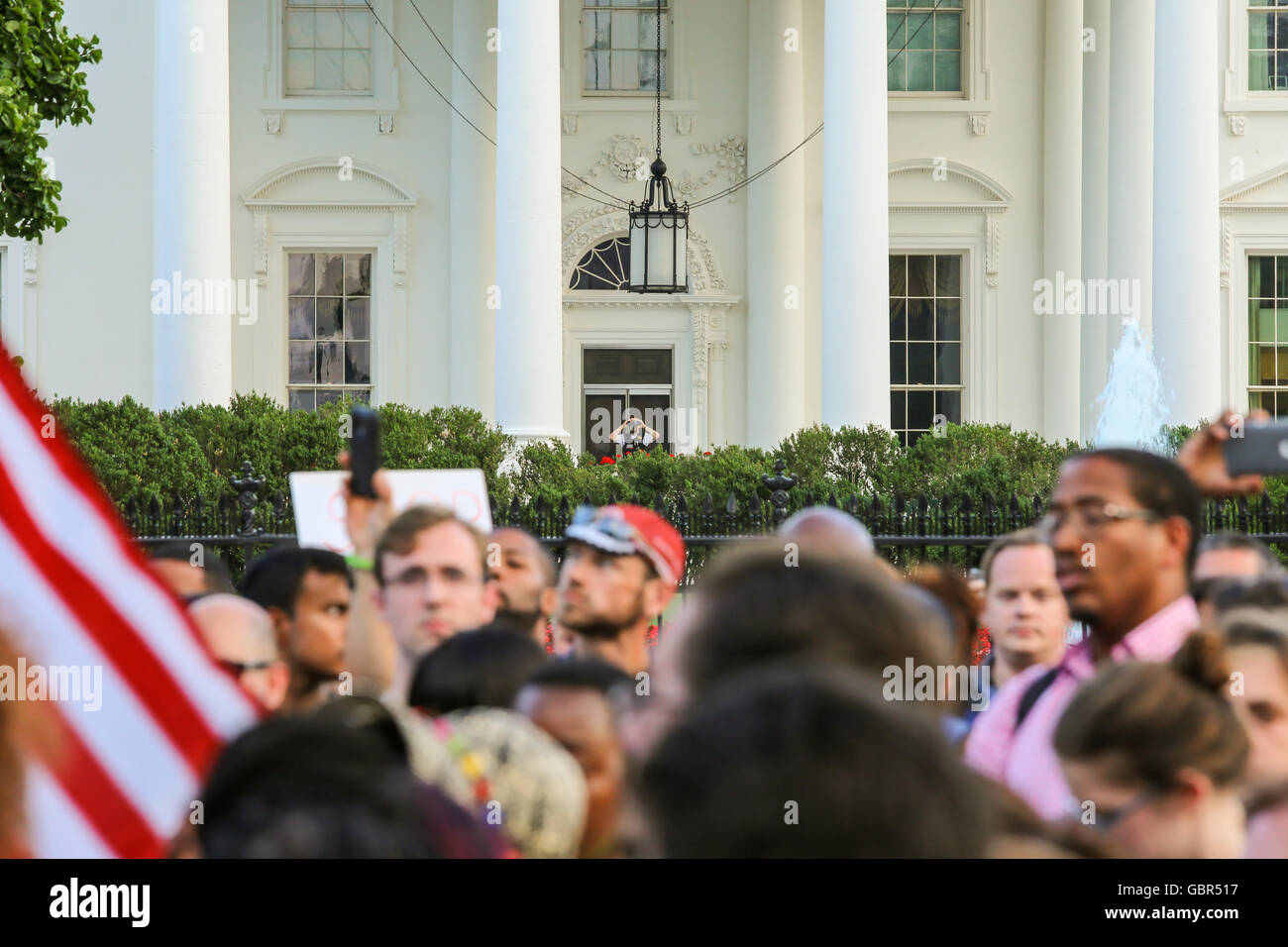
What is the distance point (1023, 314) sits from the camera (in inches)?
860

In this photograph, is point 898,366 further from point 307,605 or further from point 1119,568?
point 1119,568

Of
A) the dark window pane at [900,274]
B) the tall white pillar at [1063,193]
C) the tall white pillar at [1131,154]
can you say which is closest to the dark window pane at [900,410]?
the dark window pane at [900,274]

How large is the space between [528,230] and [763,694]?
47.6 feet

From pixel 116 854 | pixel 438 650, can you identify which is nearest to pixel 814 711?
pixel 116 854

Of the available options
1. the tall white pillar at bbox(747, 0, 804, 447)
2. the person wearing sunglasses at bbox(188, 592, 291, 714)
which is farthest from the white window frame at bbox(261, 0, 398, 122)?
the person wearing sunglasses at bbox(188, 592, 291, 714)

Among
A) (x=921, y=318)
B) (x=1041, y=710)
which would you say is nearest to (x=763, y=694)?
(x=1041, y=710)

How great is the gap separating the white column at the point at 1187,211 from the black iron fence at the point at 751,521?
4.37 m

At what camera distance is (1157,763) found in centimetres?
274

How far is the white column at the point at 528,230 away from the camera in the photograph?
1584 centimetres
